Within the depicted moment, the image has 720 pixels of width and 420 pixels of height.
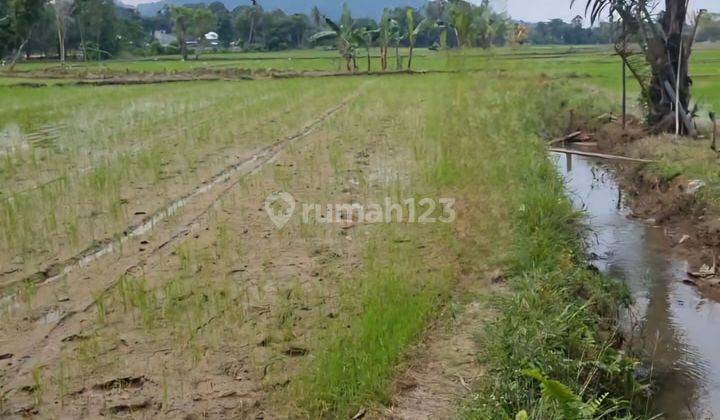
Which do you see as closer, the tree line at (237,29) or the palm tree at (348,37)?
the palm tree at (348,37)

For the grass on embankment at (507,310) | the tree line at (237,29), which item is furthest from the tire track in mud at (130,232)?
the tree line at (237,29)

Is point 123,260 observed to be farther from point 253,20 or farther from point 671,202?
point 253,20

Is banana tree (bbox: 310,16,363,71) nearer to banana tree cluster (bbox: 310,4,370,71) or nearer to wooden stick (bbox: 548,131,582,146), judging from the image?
banana tree cluster (bbox: 310,4,370,71)

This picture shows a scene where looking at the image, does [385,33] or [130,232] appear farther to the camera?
[385,33]

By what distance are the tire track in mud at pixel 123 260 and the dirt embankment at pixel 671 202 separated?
4403 millimetres

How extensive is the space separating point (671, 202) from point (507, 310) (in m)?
4.26

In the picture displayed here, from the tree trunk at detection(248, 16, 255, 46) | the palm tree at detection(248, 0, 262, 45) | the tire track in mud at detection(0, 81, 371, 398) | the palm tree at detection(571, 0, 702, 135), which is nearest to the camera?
the tire track in mud at detection(0, 81, 371, 398)

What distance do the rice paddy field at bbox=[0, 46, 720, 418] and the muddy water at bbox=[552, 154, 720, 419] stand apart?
1.07ft

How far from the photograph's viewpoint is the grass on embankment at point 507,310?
3480 millimetres

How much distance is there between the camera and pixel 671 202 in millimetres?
7883

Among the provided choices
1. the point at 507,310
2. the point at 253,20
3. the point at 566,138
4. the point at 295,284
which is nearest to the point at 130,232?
the point at 295,284

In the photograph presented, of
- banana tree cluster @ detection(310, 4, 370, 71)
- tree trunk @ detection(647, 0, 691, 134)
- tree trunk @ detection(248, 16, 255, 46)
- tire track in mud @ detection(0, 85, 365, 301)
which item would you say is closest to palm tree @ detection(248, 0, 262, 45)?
tree trunk @ detection(248, 16, 255, 46)

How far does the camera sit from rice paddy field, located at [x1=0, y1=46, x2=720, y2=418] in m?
3.61

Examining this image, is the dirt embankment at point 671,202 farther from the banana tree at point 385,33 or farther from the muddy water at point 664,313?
the banana tree at point 385,33
